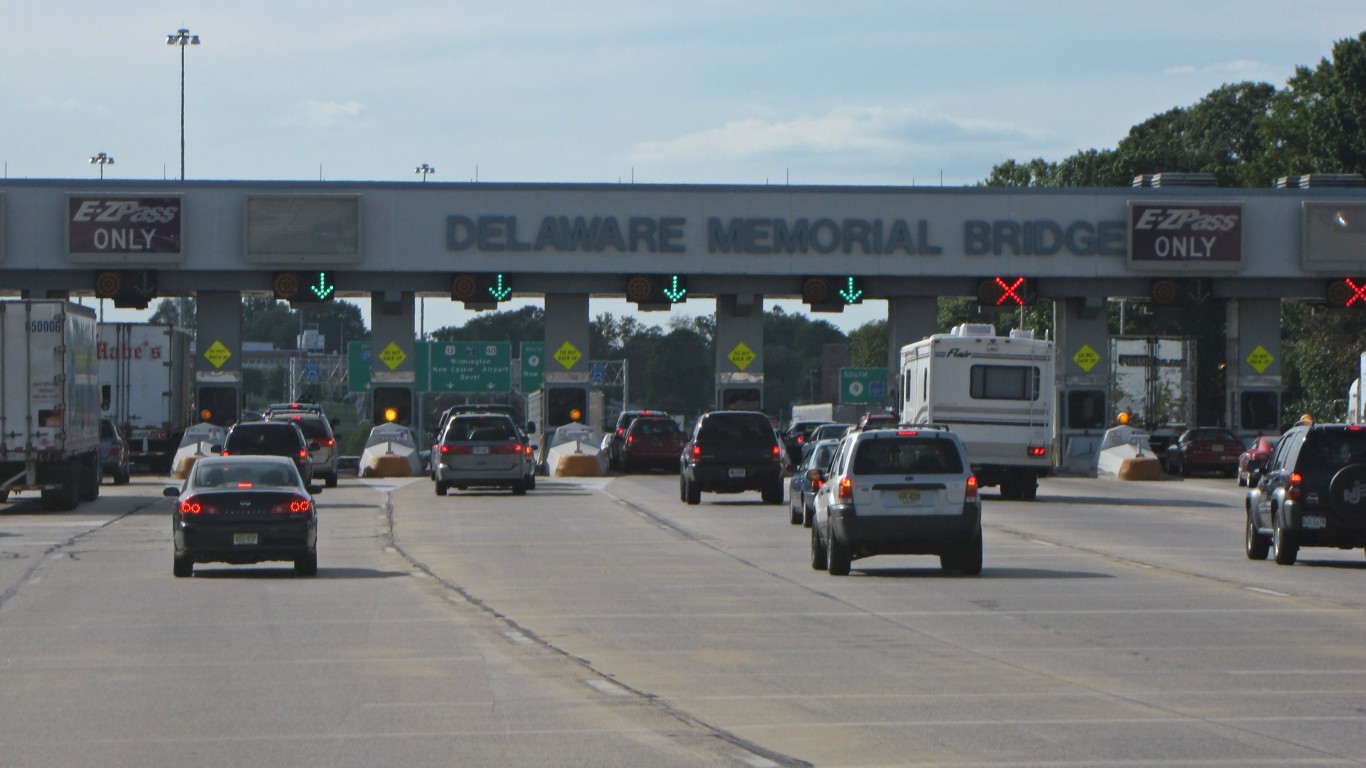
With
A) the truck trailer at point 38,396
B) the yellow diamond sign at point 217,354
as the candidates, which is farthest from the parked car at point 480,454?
the yellow diamond sign at point 217,354

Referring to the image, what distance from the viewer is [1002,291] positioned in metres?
57.8

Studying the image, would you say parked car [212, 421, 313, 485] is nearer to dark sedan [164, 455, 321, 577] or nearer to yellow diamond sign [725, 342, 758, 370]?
dark sedan [164, 455, 321, 577]

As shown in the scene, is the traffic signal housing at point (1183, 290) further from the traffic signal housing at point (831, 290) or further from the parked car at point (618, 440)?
the parked car at point (618, 440)

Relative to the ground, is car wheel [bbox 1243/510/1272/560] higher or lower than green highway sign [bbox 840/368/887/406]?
lower

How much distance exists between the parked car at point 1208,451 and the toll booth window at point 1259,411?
83cm

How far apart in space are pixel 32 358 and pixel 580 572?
16368mm

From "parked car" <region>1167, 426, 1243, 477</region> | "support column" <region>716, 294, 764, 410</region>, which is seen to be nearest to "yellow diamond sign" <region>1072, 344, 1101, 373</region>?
"parked car" <region>1167, 426, 1243, 477</region>

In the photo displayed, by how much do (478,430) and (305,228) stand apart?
15382mm

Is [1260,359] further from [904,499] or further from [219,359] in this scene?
[904,499]

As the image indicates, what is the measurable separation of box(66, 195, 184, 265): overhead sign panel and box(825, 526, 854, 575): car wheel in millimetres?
36025

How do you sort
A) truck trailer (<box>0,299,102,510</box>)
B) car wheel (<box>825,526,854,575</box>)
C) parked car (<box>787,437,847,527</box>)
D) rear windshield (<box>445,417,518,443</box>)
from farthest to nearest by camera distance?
1. rear windshield (<box>445,417,518,443</box>)
2. truck trailer (<box>0,299,102,510</box>)
3. parked car (<box>787,437,847,527</box>)
4. car wheel (<box>825,526,854,575</box>)

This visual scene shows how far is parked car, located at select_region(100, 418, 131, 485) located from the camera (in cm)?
5038

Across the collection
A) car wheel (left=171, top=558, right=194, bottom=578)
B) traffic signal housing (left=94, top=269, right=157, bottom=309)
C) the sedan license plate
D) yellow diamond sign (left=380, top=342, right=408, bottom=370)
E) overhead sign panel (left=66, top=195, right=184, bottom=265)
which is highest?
overhead sign panel (left=66, top=195, right=184, bottom=265)

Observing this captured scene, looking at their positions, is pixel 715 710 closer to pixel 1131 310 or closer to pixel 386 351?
pixel 386 351
